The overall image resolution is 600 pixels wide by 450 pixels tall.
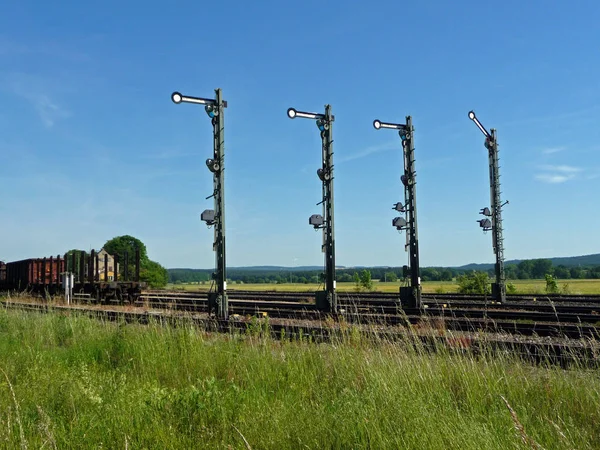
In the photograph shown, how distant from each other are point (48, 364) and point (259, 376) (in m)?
3.40

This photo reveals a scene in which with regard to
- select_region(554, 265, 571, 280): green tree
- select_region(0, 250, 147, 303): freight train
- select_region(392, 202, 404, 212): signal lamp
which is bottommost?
select_region(554, 265, 571, 280): green tree

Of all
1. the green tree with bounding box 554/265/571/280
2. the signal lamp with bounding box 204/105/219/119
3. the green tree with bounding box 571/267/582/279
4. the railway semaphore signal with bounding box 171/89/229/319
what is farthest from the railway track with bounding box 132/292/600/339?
the green tree with bounding box 554/265/571/280

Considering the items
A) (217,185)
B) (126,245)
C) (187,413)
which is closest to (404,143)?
(217,185)

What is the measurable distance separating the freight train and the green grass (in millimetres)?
20227

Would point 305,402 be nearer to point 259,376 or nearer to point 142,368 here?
point 259,376

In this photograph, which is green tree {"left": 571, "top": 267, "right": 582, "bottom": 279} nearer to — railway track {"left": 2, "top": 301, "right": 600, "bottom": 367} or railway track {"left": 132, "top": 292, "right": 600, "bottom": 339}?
railway track {"left": 132, "top": 292, "right": 600, "bottom": 339}

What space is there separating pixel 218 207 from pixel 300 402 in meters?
12.2

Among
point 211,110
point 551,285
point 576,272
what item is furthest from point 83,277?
point 576,272

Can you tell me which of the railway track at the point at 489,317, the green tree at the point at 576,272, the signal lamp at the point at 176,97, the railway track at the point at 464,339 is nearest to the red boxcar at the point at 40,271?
the railway track at the point at 489,317

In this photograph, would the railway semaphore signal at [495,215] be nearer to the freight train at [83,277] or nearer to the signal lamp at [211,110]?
the signal lamp at [211,110]

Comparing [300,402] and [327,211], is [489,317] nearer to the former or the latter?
[327,211]

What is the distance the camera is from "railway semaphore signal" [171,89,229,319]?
669 inches

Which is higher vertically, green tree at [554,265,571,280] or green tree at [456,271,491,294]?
green tree at [456,271,491,294]

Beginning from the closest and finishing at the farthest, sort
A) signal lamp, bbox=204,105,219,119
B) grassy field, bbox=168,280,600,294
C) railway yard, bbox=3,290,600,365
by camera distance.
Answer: railway yard, bbox=3,290,600,365 < signal lamp, bbox=204,105,219,119 < grassy field, bbox=168,280,600,294
